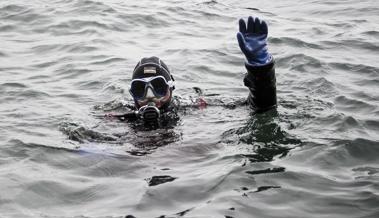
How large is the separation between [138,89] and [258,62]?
1436mm

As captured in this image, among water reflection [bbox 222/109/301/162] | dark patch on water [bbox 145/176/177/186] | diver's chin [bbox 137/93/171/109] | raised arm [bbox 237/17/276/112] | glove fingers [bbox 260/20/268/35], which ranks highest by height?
glove fingers [bbox 260/20/268/35]

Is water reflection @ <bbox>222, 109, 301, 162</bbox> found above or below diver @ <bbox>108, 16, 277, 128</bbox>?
below

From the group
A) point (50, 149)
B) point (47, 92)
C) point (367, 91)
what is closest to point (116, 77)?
point (47, 92)

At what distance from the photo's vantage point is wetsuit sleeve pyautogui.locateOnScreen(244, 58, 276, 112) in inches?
235

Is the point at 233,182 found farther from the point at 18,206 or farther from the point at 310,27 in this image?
the point at 310,27

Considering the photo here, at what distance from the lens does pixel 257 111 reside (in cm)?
645

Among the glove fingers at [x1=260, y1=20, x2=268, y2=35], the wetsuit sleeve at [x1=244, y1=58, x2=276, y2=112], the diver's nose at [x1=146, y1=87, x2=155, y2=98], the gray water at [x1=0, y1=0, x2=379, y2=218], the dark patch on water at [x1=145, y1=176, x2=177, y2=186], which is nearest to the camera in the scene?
the gray water at [x1=0, y1=0, x2=379, y2=218]

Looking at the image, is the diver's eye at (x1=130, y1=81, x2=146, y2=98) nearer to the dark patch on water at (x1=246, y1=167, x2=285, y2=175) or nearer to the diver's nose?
the diver's nose

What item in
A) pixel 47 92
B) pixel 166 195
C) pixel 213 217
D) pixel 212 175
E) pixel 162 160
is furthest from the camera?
pixel 47 92

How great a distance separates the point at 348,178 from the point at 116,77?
16.8ft

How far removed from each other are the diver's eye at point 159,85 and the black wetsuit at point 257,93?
0.20 m

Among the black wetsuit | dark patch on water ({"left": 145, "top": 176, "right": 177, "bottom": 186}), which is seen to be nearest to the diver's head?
the black wetsuit

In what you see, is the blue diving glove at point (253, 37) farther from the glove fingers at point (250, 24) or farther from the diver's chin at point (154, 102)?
the diver's chin at point (154, 102)

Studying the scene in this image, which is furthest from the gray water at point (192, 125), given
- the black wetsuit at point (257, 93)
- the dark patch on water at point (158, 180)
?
the black wetsuit at point (257, 93)
